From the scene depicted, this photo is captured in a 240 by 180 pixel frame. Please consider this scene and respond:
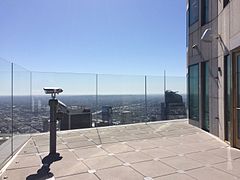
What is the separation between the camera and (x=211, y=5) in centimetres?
628

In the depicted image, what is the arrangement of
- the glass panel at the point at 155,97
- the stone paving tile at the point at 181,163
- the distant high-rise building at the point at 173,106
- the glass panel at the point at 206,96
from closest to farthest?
1. the stone paving tile at the point at 181,163
2. the glass panel at the point at 206,96
3. the glass panel at the point at 155,97
4. the distant high-rise building at the point at 173,106

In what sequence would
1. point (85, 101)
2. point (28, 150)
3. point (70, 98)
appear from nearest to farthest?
point (28, 150), point (70, 98), point (85, 101)

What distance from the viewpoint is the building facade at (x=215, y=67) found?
4895mm

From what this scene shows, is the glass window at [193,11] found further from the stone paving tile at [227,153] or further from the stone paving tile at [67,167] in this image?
the stone paving tile at [67,167]

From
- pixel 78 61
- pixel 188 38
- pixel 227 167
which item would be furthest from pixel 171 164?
pixel 78 61

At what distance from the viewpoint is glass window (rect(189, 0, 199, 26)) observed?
290 inches

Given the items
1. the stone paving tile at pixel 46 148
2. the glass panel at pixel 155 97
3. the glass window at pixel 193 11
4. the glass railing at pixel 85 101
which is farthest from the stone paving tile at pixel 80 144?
the glass window at pixel 193 11

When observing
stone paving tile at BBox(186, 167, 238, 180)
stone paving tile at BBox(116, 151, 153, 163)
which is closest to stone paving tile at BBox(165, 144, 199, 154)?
stone paving tile at BBox(116, 151, 153, 163)

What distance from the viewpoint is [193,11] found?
768 cm

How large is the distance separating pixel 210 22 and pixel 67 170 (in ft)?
17.7

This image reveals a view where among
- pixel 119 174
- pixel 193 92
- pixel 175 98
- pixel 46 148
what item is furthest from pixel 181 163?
pixel 175 98

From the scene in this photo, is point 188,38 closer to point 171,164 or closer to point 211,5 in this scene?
point 211,5

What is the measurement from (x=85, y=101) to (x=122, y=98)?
1.45 meters

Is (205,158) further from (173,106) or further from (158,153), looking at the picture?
(173,106)
